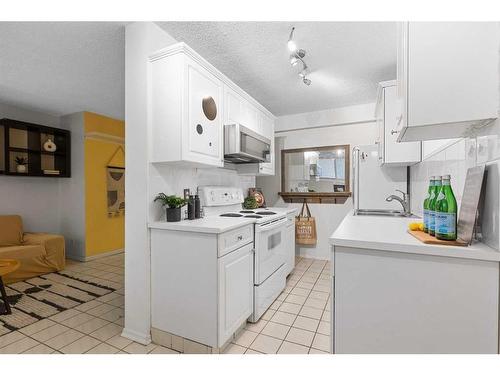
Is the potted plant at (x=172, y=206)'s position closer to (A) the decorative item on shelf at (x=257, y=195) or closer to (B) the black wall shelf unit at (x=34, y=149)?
(A) the decorative item on shelf at (x=257, y=195)

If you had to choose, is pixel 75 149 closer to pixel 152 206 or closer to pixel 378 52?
pixel 152 206

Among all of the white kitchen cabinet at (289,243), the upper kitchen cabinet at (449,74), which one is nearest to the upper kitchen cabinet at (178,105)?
the upper kitchen cabinet at (449,74)

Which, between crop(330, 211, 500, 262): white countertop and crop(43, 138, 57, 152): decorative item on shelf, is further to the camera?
crop(43, 138, 57, 152): decorative item on shelf

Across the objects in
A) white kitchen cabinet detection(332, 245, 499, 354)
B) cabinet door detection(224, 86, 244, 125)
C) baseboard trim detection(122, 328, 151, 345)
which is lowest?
baseboard trim detection(122, 328, 151, 345)

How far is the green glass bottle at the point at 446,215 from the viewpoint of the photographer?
1.00 m

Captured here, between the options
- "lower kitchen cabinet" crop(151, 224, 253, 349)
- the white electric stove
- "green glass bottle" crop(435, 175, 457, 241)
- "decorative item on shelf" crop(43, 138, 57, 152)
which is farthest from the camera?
"decorative item on shelf" crop(43, 138, 57, 152)

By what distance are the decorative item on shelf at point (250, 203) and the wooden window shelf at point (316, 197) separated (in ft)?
2.90

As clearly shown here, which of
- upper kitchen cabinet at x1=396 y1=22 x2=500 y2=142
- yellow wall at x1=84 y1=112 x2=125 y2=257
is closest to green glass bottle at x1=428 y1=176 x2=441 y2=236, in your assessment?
upper kitchen cabinet at x1=396 y1=22 x2=500 y2=142

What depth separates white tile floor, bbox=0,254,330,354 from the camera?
1742 millimetres

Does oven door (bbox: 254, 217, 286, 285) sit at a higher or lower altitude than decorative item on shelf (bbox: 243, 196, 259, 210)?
lower

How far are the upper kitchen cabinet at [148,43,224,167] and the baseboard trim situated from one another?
1272 mm

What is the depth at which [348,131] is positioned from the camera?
3771 millimetres

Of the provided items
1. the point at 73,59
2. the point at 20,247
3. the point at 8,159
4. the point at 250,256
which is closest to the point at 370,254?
the point at 250,256

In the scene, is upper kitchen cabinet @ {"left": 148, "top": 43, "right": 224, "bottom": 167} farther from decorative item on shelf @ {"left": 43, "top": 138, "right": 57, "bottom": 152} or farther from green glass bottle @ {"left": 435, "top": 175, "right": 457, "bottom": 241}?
decorative item on shelf @ {"left": 43, "top": 138, "right": 57, "bottom": 152}
